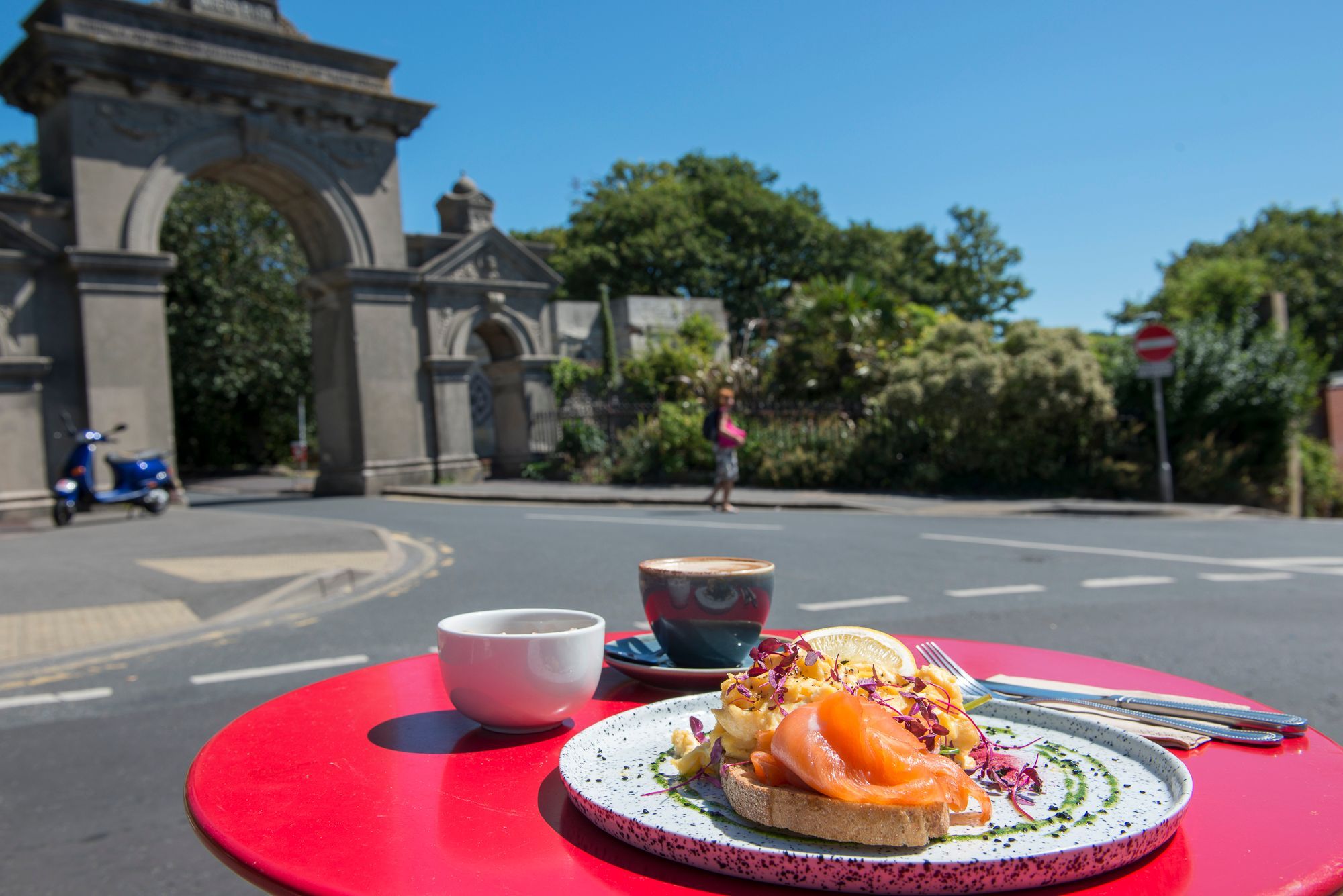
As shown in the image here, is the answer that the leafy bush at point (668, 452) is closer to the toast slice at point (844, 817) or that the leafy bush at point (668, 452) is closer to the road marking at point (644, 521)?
the road marking at point (644, 521)

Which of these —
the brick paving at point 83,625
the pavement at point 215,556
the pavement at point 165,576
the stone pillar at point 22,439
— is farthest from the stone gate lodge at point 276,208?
the brick paving at point 83,625

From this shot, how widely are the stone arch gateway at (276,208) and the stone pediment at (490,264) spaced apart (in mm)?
46

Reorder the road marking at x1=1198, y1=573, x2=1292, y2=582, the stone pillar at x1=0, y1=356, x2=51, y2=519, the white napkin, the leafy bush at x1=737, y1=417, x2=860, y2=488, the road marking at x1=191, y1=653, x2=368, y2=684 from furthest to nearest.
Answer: the leafy bush at x1=737, y1=417, x2=860, y2=488 < the stone pillar at x1=0, y1=356, x2=51, y2=519 < the road marking at x1=1198, y1=573, x2=1292, y2=582 < the road marking at x1=191, y1=653, x2=368, y2=684 < the white napkin

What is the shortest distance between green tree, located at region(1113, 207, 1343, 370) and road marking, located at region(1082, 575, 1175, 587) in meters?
29.8

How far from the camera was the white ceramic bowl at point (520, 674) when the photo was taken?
1.47 m

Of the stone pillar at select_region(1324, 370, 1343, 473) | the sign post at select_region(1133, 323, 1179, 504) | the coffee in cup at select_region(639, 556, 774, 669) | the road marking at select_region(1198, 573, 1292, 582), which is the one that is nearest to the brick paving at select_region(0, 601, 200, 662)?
the coffee in cup at select_region(639, 556, 774, 669)

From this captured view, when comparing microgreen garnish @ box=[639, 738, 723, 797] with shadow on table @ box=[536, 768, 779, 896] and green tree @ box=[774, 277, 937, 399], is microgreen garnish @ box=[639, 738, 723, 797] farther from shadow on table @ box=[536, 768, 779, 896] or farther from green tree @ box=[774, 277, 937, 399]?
green tree @ box=[774, 277, 937, 399]

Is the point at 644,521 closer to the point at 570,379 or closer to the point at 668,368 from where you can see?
the point at 570,379

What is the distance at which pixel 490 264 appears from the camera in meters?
22.8

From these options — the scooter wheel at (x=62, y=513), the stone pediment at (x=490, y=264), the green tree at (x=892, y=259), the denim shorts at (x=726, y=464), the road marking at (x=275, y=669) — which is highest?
the green tree at (x=892, y=259)

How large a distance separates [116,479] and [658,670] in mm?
17027

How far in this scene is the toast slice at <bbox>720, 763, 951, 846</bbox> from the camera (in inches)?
38.8

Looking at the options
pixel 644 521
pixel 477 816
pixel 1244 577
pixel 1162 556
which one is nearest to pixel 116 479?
pixel 644 521

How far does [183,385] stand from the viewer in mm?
33156
